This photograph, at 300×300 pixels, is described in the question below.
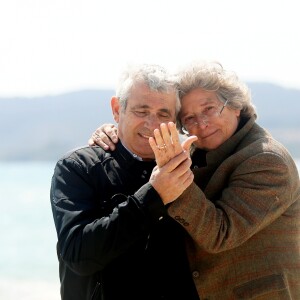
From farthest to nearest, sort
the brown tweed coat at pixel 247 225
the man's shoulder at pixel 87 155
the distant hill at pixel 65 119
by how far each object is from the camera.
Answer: the distant hill at pixel 65 119 < the man's shoulder at pixel 87 155 < the brown tweed coat at pixel 247 225

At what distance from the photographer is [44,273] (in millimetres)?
10742

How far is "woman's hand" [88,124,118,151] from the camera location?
2.33 metres

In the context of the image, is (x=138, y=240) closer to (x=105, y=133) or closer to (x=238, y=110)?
(x=105, y=133)

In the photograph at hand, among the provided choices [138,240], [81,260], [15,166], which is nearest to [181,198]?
[138,240]

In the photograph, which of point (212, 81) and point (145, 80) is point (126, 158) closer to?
point (145, 80)

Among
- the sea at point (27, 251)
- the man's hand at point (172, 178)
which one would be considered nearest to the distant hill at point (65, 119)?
the sea at point (27, 251)

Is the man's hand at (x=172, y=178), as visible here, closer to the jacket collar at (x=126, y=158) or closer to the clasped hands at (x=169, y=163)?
the clasped hands at (x=169, y=163)

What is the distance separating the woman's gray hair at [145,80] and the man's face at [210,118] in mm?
120

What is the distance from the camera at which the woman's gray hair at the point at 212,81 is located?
7.65 ft

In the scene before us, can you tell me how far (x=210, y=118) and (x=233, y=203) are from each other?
0.40 meters

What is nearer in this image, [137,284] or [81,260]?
[81,260]

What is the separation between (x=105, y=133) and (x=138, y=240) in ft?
1.65

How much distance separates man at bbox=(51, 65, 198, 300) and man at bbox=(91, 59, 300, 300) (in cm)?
8

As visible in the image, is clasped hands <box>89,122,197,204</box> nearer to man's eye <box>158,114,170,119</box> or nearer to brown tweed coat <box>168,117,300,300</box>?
brown tweed coat <box>168,117,300,300</box>
